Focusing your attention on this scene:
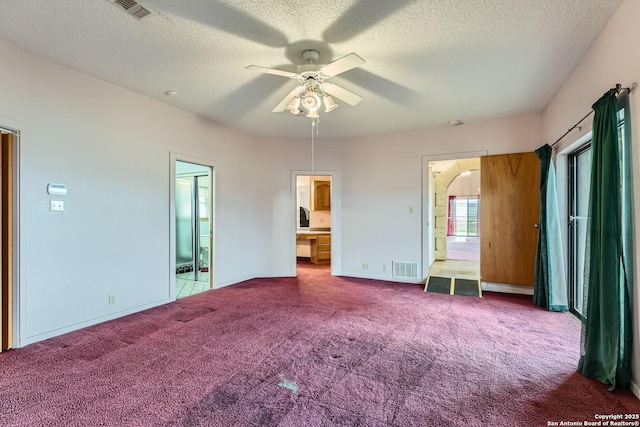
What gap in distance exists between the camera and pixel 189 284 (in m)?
5.22

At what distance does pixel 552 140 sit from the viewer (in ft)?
12.5

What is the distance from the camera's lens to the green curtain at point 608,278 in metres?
1.97

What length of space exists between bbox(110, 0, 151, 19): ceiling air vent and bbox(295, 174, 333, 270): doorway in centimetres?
479

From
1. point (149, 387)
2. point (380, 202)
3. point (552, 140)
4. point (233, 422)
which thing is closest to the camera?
point (233, 422)

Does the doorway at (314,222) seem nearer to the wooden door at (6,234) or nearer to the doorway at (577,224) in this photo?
the doorway at (577,224)

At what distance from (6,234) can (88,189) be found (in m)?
0.75

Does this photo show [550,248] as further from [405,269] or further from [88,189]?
[88,189]

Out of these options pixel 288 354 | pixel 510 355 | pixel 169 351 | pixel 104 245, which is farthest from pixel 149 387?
pixel 510 355

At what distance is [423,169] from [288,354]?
3.75m

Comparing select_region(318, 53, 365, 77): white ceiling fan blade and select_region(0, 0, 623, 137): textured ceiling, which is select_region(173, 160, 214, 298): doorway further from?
select_region(318, 53, 365, 77): white ceiling fan blade

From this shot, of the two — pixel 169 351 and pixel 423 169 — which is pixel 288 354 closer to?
pixel 169 351

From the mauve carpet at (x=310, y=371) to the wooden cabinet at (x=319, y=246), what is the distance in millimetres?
3579

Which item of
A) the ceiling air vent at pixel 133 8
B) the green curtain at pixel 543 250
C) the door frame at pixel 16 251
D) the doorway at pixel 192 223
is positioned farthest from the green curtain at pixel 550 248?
the door frame at pixel 16 251

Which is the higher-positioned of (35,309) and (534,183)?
(534,183)
